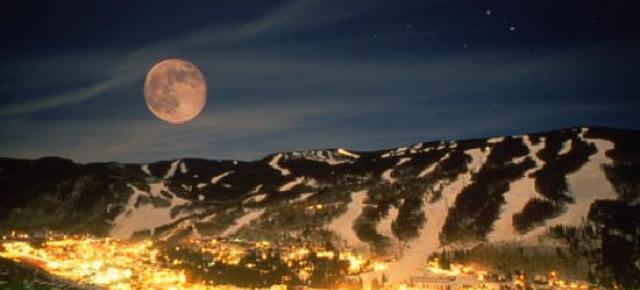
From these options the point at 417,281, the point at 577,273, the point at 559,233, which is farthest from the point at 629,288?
the point at 417,281

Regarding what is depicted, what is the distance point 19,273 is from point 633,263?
200 metres

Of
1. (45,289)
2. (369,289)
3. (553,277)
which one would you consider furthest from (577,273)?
(45,289)

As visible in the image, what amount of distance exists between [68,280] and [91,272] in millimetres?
16680

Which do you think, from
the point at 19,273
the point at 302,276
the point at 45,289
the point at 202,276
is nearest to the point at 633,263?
the point at 302,276

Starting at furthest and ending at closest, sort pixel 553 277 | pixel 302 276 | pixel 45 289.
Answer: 1. pixel 302 276
2. pixel 553 277
3. pixel 45 289

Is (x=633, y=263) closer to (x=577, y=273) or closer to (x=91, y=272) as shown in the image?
(x=577, y=273)

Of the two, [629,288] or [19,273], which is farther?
[19,273]

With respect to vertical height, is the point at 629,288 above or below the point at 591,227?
→ below

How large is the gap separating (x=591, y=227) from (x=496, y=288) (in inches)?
2189

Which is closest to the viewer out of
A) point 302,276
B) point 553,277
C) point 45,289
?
point 45,289

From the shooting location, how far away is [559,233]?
197 meters

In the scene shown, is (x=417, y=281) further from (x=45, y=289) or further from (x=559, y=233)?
(x=45, y=289)

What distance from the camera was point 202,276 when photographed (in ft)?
641

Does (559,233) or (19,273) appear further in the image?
(559,233)
